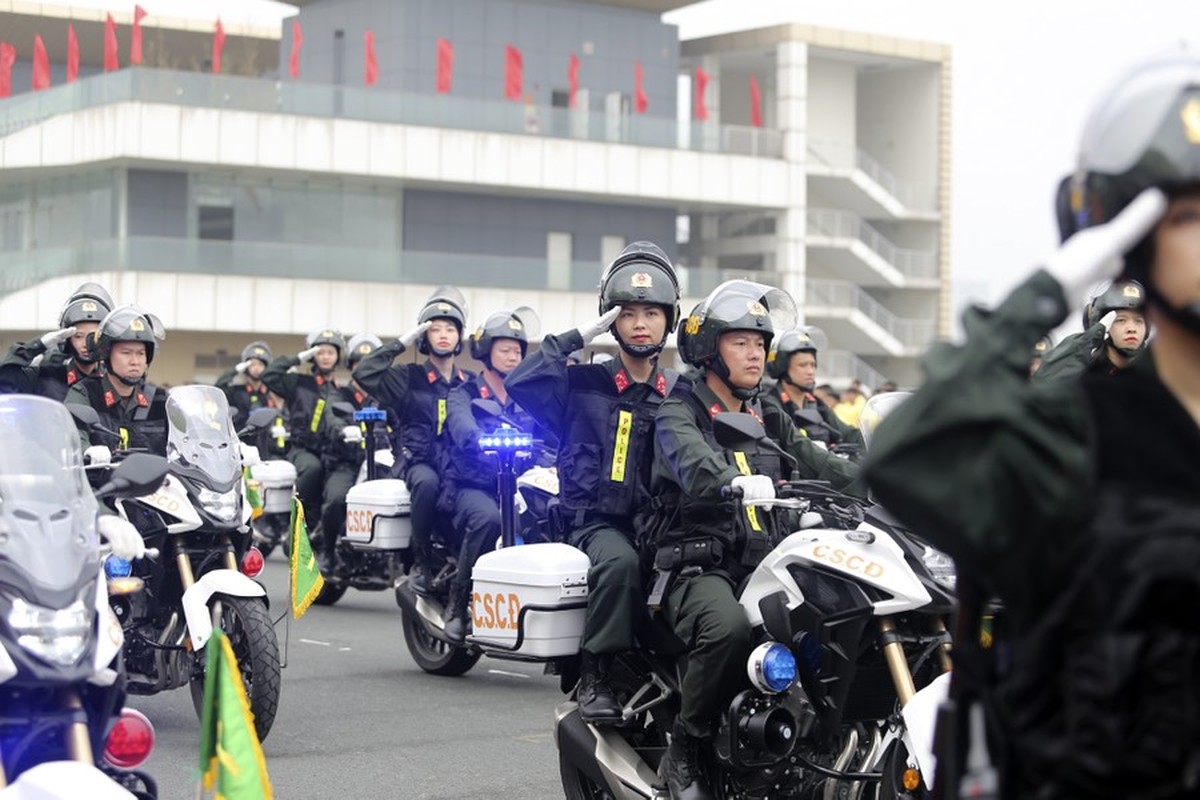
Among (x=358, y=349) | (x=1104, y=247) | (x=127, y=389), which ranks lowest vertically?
(x=127, y=389)

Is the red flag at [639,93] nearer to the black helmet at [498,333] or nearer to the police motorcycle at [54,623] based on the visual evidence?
the black helmet at [498,333]

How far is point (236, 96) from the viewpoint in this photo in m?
45.0

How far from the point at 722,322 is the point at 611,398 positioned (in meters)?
0.79

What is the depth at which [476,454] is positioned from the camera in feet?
39.1

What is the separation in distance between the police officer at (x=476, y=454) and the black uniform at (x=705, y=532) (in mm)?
3911

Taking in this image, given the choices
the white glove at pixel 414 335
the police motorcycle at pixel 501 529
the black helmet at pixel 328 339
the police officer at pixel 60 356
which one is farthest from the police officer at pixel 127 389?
the black helmet at pixel 328 339

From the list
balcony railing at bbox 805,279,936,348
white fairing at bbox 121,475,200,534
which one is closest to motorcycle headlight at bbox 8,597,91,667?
white fairing at bbox 121,475,200,534

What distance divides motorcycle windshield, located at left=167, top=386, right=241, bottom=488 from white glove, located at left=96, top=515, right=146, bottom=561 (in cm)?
369

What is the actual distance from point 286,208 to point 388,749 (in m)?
39.2

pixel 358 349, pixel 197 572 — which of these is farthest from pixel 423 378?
pixel 358 349

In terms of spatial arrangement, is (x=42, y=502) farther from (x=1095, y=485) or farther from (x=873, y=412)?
(x=1095, y=485)

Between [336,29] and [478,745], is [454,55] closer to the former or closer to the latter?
[336,29]

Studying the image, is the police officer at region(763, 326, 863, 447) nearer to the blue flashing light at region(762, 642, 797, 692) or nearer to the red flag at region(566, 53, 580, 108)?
the blue flashing light at region(762, 642, 797, 692)

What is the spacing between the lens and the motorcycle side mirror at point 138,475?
5.87m
